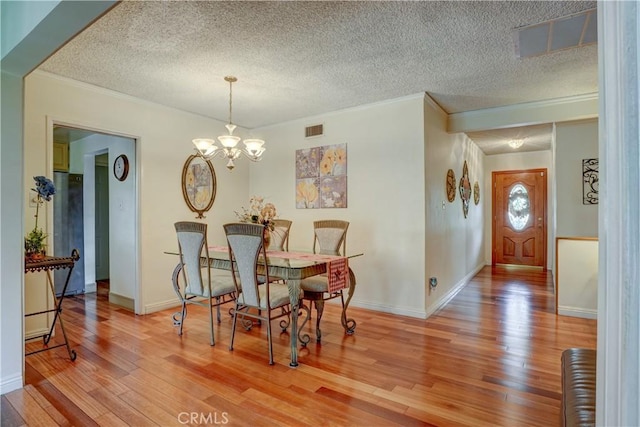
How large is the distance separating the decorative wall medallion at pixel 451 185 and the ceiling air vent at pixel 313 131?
189cm

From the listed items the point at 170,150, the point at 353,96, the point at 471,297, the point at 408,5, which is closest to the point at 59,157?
the point at 170,150

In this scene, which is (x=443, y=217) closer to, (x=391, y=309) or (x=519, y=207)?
(x=391, y=309)

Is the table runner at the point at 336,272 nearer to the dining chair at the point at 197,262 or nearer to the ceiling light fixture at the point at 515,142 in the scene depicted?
the dining chair at the point at 197,262

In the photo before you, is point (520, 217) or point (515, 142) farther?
point (520, 217)

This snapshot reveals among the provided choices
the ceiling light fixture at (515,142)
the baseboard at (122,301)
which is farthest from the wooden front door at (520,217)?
the baseboard at (122,301)

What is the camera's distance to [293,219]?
5020mm

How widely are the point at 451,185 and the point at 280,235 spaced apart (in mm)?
2560

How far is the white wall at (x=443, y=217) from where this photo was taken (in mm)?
4074

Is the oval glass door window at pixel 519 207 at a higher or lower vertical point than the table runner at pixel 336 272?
higher

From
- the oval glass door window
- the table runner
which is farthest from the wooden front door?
the table runner

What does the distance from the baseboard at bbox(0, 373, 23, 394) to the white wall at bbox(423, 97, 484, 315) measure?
3640mm

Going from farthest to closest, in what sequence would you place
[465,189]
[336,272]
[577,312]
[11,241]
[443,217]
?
[465,189]
[443,217]
[577,312]
[336,272]
[11,241]

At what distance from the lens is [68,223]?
16.6 feet

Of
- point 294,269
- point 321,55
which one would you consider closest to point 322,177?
point 321,55
